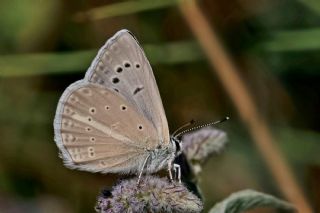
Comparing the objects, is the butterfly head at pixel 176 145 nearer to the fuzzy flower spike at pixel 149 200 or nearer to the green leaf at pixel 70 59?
the fuzzy flower spike at pixel 149 200

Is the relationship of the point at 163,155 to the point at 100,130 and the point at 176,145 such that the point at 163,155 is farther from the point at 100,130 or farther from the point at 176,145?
the point at 100,130

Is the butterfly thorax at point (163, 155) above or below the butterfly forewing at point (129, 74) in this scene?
below

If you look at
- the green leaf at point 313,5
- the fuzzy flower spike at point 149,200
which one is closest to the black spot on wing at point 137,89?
the fuzzy flower spike at point 149,200

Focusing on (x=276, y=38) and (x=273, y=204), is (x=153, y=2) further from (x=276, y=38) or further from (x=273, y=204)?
(x=273, y=204)

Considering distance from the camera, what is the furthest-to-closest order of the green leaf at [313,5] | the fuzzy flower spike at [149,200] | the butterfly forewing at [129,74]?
the green leaf at [313,5] < the butterfly forewing at [129,74] < the fuzzy flower spike at [149,200]

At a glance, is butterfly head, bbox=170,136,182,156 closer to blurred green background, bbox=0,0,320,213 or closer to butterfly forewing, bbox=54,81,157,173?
butterfly forewing, bbox=54,81,157,173

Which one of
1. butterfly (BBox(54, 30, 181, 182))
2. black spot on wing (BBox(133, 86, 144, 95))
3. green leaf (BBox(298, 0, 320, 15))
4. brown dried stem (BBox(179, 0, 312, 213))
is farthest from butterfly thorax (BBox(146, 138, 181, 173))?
green leaf (BBox(298, 0, 320, 15))

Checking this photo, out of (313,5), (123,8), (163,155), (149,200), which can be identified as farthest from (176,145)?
(123,8)
